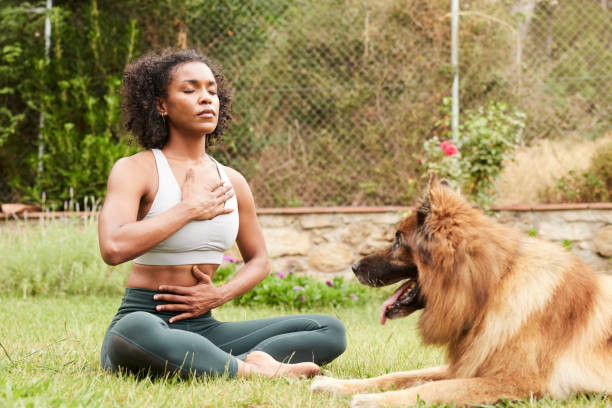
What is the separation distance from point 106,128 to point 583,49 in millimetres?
6522

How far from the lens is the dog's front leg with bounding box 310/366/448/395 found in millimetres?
3045

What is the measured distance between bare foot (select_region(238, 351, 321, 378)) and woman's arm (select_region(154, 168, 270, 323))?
1.15 feet

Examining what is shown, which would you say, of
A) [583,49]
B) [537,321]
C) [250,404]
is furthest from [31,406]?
[583,49]

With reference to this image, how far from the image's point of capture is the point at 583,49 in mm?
8391

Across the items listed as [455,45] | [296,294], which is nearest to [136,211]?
[296,294]

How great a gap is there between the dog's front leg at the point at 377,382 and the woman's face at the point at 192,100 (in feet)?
5.04

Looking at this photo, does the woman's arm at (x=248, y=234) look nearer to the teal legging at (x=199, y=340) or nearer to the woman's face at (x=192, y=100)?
the teal legging at (x=199, y=340)

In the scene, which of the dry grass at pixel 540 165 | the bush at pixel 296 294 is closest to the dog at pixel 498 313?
the bush at pixel 296 294

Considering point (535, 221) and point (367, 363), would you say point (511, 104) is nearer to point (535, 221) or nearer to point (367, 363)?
point (535, 221)

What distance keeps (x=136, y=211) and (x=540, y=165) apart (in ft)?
20.6

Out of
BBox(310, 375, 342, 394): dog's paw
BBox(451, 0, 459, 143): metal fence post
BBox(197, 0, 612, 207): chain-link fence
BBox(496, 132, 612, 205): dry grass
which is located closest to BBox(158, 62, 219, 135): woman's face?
BBox(310, 375, 342, 394): dog's paw

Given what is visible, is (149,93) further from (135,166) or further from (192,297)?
(192,297)

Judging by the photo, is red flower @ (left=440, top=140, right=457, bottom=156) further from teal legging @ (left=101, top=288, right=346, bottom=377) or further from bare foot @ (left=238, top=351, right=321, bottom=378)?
bare foot @ (left=238, top=351, right=321, bottom=378)

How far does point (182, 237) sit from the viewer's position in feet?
11.0
